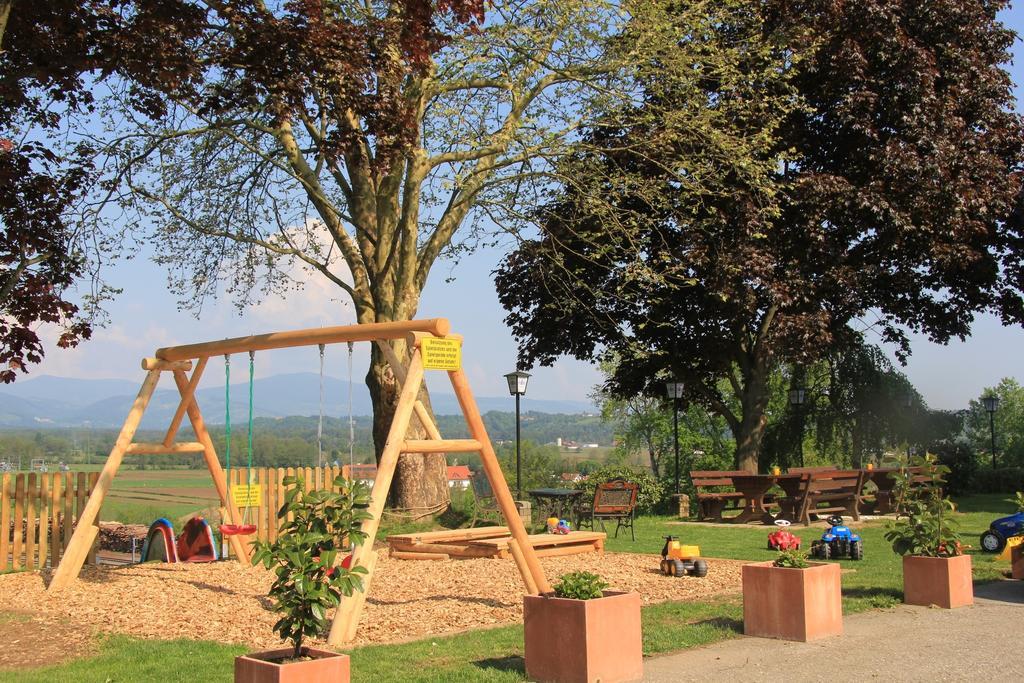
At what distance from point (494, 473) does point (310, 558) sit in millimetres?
3937

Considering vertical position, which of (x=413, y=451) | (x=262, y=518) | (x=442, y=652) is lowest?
(x=442, y=652)

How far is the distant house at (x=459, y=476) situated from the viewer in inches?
801

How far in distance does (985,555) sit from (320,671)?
425 inches

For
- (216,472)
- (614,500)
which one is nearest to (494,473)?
(216,472)

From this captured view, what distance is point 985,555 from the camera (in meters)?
13.2

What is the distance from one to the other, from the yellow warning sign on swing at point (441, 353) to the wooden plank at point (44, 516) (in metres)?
6.88

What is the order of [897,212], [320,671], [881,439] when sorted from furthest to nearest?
[881,439], [897,212], [320,671]

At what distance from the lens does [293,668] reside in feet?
16.3

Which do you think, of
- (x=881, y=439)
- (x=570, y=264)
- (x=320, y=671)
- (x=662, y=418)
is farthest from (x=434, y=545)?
(x=662, y=418)

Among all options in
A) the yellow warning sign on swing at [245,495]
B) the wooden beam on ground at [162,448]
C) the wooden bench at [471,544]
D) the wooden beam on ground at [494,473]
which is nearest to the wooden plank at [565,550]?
the wooden bench at [471,544]

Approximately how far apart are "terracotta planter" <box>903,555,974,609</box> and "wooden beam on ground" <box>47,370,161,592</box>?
809 centimetres

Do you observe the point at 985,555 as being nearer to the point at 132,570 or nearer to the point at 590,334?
the point at 132,570

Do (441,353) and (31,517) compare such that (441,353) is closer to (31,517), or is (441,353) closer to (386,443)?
(386,443)

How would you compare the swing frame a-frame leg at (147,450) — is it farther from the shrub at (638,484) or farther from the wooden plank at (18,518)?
the shrub at (638,484)
